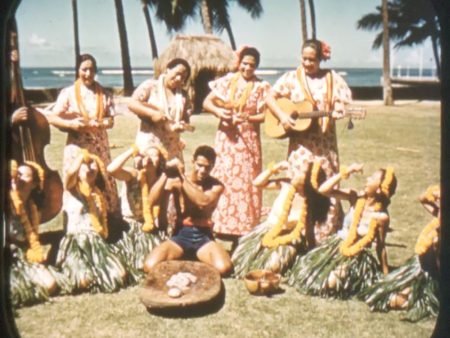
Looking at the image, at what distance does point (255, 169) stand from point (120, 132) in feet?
10.9

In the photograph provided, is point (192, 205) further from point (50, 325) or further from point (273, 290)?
point (50, 325)

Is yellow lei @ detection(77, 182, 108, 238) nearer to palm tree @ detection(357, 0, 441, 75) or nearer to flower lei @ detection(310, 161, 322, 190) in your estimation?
flower lei @ detection(310, 161, 322, 190)

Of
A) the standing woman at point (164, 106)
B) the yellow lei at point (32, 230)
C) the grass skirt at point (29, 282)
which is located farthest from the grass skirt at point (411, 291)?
the yellow lei at point (32, 230)

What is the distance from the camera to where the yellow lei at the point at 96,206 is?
3.92 meters

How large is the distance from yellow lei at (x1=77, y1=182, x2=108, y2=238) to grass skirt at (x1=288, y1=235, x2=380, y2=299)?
1.37 m

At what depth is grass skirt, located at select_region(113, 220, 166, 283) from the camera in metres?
4.03

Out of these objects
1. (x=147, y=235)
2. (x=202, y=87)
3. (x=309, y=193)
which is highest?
(x=202, y=87)

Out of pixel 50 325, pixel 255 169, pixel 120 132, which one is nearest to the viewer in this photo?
pixel 50 325

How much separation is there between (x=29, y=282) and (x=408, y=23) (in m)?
2.82

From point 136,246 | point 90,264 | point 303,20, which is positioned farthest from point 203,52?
point 90,264

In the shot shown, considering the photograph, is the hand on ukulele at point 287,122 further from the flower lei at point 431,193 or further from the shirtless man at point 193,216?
the flower lei at point 431,193

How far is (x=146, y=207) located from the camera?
4.15 meters

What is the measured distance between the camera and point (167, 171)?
4.14 metres

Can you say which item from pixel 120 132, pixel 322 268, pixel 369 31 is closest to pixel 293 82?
pixel 369 31
